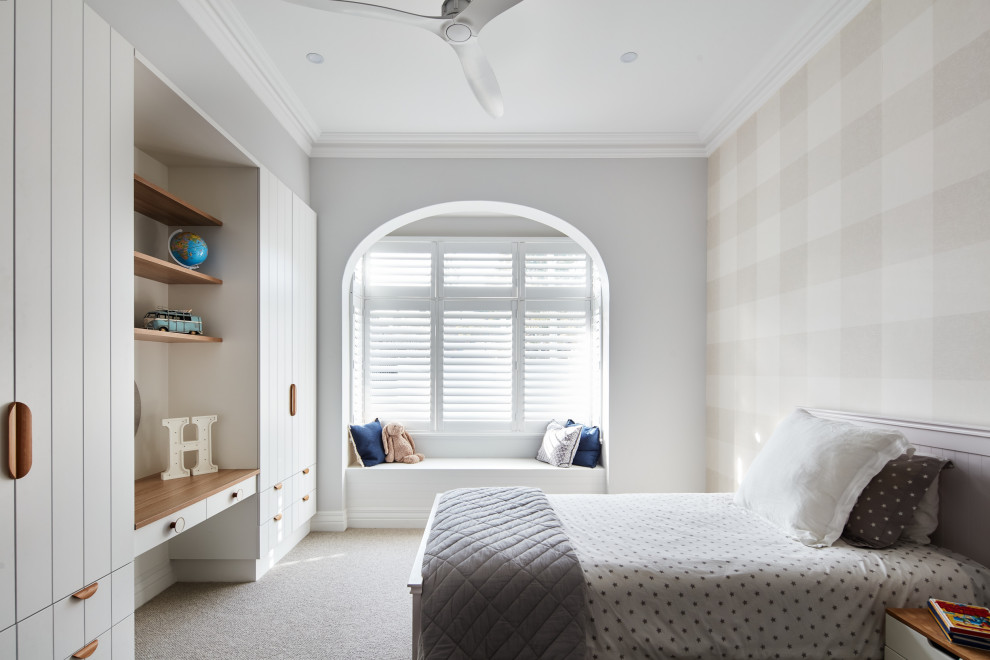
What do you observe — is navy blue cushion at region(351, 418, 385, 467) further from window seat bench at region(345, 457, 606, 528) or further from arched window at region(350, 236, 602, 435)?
arched window at region(350, 236, 602, 435)

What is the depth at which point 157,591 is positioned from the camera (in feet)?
9.38

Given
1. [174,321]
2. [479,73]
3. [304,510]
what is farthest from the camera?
[304,510]

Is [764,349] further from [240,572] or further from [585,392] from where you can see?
[240,572]

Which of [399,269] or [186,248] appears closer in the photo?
[186,248]

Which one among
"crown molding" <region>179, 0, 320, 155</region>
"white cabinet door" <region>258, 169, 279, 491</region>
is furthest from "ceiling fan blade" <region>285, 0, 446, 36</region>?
"white cabinet door" <region>258, 169, 279, 491</region>

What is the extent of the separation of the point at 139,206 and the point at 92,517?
150 cm

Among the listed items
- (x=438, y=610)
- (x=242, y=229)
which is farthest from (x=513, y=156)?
(x=438, y=610)

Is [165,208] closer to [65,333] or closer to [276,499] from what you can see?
[65,333]

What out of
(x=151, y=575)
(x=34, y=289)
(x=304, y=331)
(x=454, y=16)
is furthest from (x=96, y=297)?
(x=304, y=331)

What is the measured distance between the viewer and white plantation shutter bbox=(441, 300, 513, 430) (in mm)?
4652

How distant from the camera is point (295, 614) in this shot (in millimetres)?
2631

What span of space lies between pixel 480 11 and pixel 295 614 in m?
2.75

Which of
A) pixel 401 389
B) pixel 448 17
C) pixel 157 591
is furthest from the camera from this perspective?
pixel 401 389

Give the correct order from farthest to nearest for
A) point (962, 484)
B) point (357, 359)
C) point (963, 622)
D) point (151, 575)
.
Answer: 1. point (357, 359)
2. point (151, 575)
3. point (962, 484)
4. point (963, 622)
